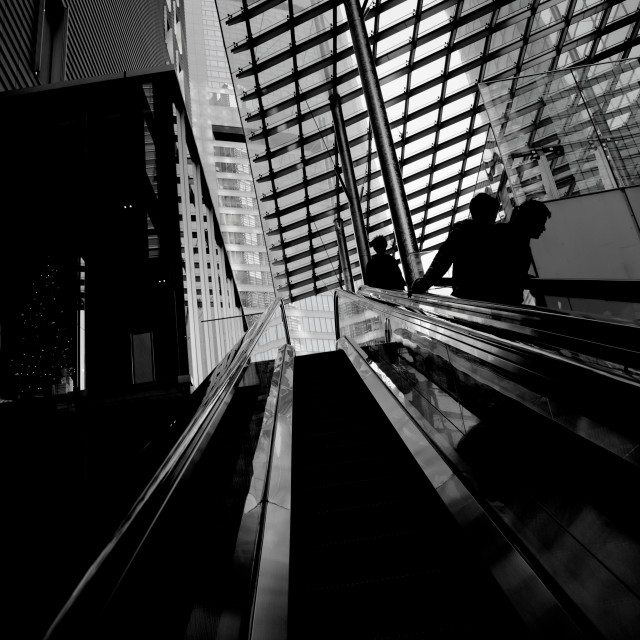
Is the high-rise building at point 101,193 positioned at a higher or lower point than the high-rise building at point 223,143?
lower

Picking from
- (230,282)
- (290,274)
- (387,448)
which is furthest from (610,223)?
(290,274)

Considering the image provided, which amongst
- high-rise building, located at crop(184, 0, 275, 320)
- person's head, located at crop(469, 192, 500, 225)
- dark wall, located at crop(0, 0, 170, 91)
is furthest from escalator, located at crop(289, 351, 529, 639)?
dark wall, located at crop(0, 0, 170, 91)

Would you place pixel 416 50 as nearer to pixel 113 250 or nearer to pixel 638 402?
pixel 113 250

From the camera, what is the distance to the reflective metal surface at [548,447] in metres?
1.68

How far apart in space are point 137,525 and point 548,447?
1.75m

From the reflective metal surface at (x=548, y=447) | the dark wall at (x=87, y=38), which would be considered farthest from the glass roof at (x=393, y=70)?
the reflective metal surface at (x=548, y=447)

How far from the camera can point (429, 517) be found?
105 inches

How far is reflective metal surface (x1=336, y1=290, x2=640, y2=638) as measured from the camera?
5.53 ft

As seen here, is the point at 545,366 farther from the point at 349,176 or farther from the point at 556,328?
the point at 349,176

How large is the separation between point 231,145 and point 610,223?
889 inches

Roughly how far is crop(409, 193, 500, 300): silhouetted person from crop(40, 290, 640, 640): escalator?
2.00 feet

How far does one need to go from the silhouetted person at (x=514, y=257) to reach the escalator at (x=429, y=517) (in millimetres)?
673

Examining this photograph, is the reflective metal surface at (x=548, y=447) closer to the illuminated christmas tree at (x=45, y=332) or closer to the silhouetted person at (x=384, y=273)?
the silhouetted person at (x=384, y=273)

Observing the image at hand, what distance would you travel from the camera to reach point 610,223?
705 cm
